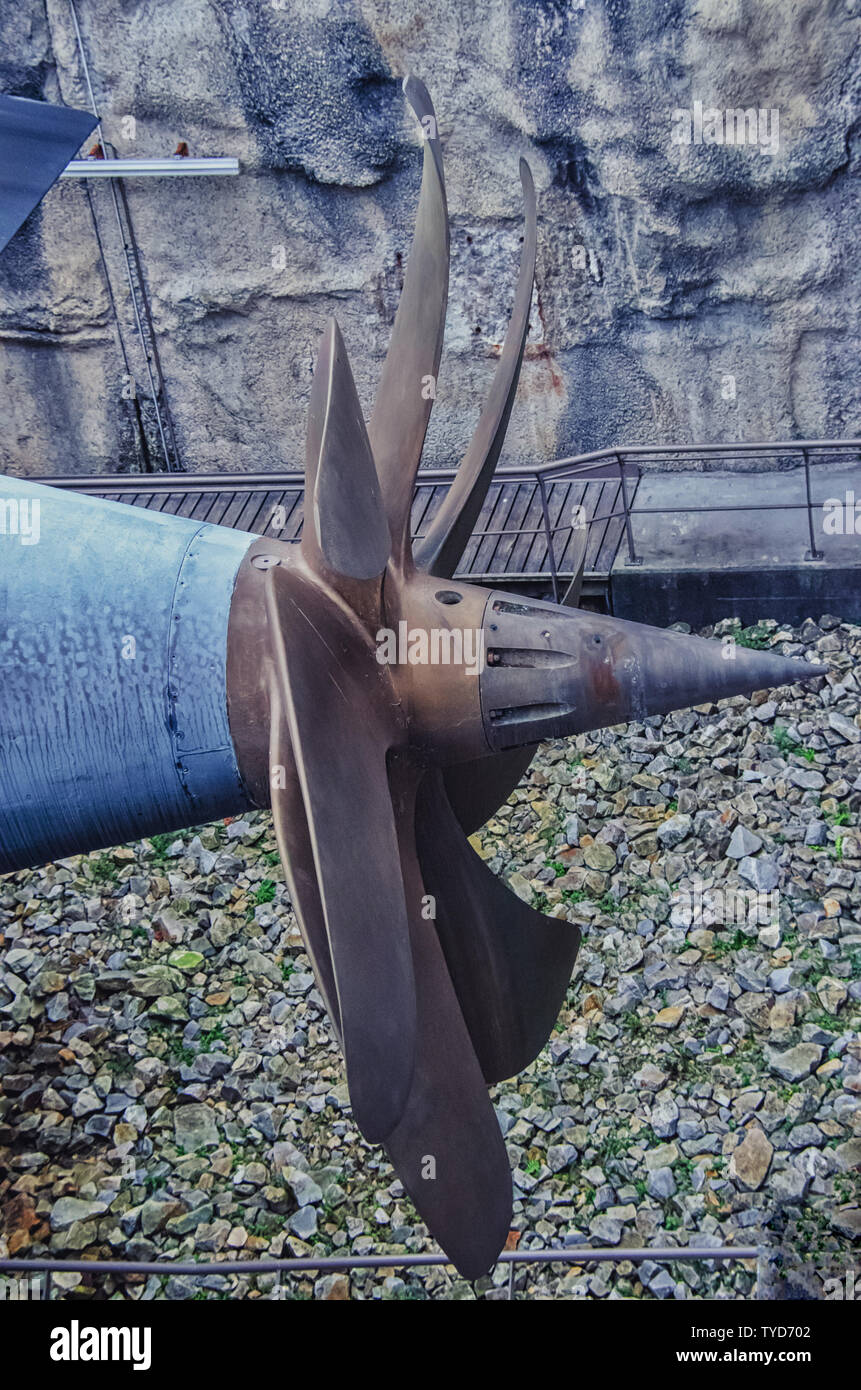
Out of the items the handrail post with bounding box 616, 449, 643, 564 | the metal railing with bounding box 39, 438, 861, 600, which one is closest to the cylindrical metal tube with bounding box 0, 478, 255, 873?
the metal railing with bounding box 39, 438, 861, 600

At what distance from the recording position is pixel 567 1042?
698 centimetres

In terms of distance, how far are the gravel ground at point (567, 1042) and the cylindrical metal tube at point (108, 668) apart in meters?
2.96

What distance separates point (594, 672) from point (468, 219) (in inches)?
308

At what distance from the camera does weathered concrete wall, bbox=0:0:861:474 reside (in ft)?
31.6

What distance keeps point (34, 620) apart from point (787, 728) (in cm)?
586

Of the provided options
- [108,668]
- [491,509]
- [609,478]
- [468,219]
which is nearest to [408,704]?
[108,668]

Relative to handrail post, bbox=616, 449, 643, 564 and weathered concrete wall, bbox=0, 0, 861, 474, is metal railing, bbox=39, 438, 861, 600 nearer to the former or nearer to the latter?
handrail post, bbox=616, 449, 643, 564

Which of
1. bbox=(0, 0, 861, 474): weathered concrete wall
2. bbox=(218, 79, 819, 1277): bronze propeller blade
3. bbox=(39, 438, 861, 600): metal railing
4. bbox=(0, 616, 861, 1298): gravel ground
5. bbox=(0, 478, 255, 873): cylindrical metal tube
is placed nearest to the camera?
bbox=(218, 79, 819, 1277): bronze propeller blade

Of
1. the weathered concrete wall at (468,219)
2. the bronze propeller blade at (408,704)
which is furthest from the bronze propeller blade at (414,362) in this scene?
the weathered concrete wall at (468,219)

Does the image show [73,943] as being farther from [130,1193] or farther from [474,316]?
[474,316]

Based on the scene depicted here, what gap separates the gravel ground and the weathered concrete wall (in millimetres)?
2950

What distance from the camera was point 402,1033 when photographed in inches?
129

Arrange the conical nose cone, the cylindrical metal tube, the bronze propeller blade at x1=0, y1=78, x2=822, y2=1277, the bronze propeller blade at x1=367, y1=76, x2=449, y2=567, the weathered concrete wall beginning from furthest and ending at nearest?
1. the weathered concrete wall
2. the bronze propeller blade at x1=367, y1=76, x2=449, y2=567
3. the cylindrical metal tube
4. the conical nose cone
5. the bronze propeller blade at x1=0, y1=78, x2=822, y2=1277

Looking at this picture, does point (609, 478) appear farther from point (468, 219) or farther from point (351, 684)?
point (351, 684)
